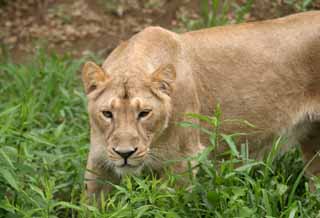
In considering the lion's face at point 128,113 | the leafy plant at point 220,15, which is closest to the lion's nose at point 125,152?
the lion's face at point 128,113

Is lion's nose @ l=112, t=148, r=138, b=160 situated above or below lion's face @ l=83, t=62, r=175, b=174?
below

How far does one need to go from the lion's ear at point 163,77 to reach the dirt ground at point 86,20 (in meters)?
3.13

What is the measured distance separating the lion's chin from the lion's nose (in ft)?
0.31

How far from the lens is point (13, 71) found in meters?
7.73

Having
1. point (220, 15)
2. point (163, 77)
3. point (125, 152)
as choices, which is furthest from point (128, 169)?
point (220, 15)

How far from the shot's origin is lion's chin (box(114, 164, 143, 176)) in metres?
5.22

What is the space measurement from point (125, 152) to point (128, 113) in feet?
0.71

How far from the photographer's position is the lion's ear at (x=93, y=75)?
5348 millimetres

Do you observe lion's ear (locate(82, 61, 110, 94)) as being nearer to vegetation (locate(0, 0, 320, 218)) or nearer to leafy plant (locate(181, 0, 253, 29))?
vegetation (locate(0, 0, 320, 218))

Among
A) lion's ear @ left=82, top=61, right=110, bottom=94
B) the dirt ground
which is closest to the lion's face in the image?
lion's ear @ left=82, top=61, right=110, bottom=94

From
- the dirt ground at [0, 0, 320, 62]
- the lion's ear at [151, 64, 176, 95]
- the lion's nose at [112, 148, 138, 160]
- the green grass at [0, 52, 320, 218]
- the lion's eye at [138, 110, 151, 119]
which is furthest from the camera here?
the dirt ground at [0, 0, 320, 62]

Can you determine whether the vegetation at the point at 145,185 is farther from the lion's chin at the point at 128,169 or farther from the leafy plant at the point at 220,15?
the leafy plant at the point at 220,15

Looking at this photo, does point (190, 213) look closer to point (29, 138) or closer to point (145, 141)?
point (145, 141)

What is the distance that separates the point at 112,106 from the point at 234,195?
0.83 m
